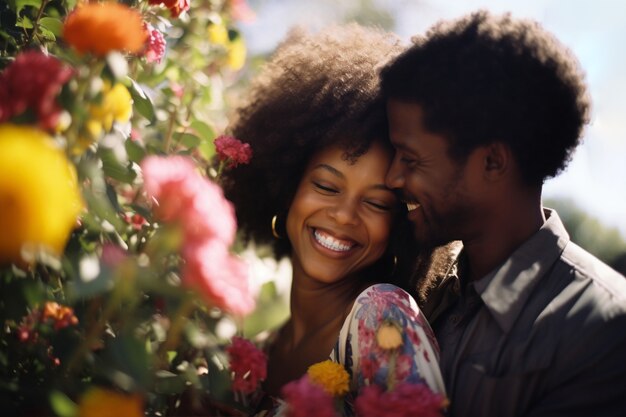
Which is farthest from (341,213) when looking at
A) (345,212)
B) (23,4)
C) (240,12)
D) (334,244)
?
(23,4)

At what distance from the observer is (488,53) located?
2.03m

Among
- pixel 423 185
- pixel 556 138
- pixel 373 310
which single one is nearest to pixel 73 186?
pixel 373 310

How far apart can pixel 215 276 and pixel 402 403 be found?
2.11 ft

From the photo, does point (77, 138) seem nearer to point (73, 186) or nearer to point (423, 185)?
point (73, 186)

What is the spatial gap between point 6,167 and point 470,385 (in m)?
1.41

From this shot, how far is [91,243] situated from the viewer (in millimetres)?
1543

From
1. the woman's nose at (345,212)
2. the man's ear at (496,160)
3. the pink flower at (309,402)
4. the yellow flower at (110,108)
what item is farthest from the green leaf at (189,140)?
the pink flower at (309,402)

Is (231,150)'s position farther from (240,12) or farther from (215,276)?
(215,276)

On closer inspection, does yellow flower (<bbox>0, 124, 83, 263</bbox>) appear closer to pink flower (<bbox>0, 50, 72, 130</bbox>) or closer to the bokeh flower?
pink flower (<bbox>0, 50, 72, 130</bbox>)

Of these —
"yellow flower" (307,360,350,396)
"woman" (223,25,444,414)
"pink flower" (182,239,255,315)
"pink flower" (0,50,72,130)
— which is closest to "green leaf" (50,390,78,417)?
"pink flower" (182,239,255,315)

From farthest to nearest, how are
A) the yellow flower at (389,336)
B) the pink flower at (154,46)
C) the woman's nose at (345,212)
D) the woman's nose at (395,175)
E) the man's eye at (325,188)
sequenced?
the man's eye at (325,188) < the woman's nose at (345,212) < the woman's nose at (395,175) < the pink flower at (154,46) < the yellow flower at (389,336)

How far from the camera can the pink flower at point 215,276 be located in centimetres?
103

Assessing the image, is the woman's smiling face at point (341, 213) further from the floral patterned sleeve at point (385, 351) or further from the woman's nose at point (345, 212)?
the floral patterned sleeve at point (385, 351)

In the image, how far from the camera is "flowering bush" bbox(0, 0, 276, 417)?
3.17 ft
